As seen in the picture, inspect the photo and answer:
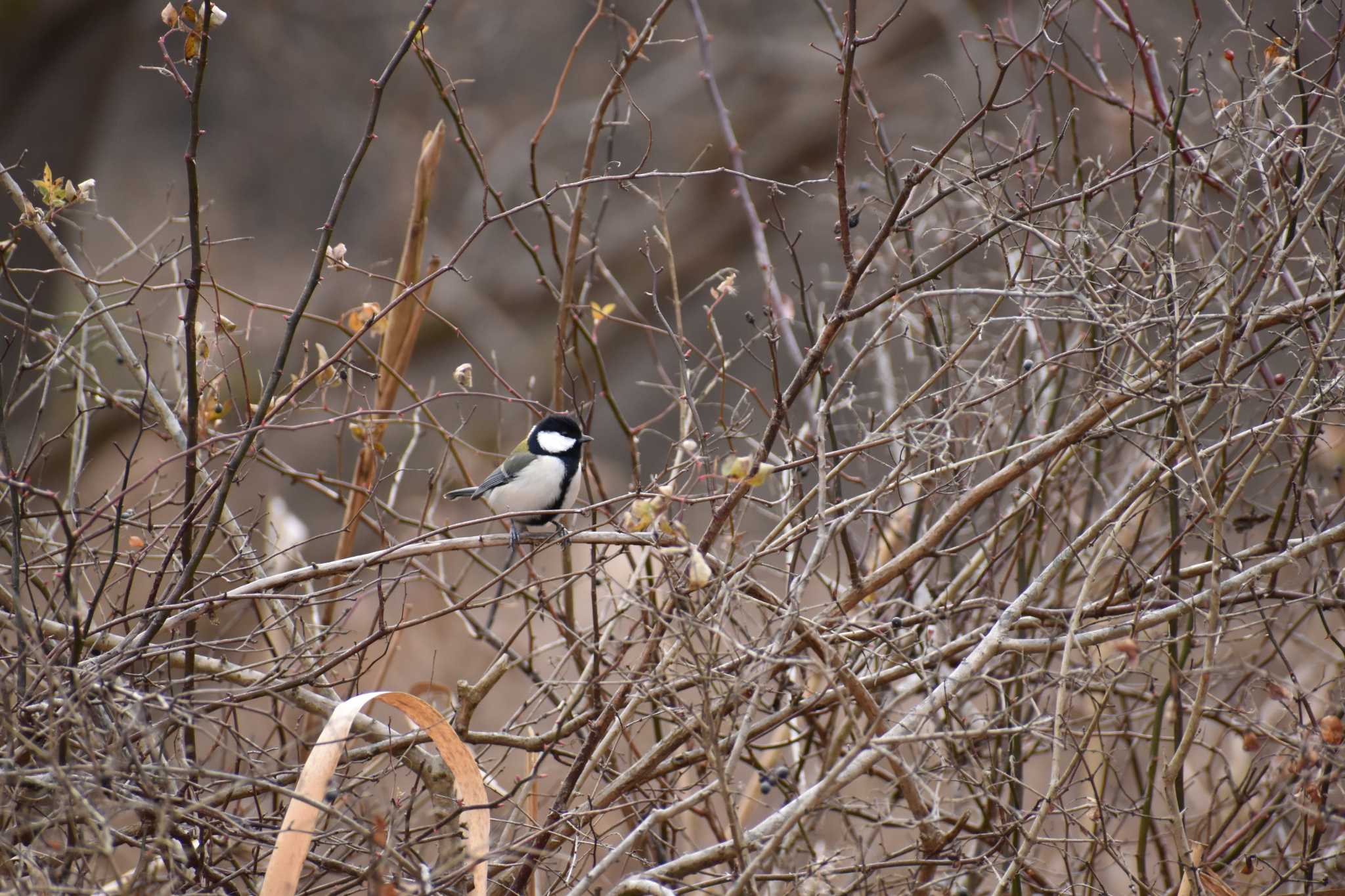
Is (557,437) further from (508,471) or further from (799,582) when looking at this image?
(799,582)

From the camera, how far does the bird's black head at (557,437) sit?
355 cm

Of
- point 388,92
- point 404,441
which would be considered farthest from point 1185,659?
point 388,92

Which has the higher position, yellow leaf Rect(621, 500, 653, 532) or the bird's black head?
the bird's black head

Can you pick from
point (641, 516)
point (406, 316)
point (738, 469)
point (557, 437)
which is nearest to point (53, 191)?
point (406, 316)

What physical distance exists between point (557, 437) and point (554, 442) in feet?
0.13

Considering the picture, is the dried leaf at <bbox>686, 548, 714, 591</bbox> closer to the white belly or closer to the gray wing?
the white belly

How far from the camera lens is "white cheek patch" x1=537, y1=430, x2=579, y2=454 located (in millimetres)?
3600

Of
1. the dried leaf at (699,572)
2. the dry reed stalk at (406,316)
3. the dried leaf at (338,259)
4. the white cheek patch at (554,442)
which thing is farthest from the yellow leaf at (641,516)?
the white cheek patch at (554,442)

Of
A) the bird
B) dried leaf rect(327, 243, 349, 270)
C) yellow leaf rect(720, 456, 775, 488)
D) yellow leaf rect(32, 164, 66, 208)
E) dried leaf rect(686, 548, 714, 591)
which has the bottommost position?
dried leaf rect(686, 548, 714, 591)

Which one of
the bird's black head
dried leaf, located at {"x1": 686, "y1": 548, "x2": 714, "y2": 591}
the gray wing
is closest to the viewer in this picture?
dried leaf, located at {"x1": 686, "y1": 548, "x2": 714, "y2": 591}

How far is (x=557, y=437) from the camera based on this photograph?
11.9 feet

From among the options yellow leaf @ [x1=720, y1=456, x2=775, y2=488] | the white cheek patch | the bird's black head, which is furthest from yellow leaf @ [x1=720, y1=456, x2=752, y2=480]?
the white cheek patch

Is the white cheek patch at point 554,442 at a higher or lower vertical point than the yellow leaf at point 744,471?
higher

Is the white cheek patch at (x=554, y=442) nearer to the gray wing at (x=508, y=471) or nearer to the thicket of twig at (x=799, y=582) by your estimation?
the gray wing at (x=508, y=471)
